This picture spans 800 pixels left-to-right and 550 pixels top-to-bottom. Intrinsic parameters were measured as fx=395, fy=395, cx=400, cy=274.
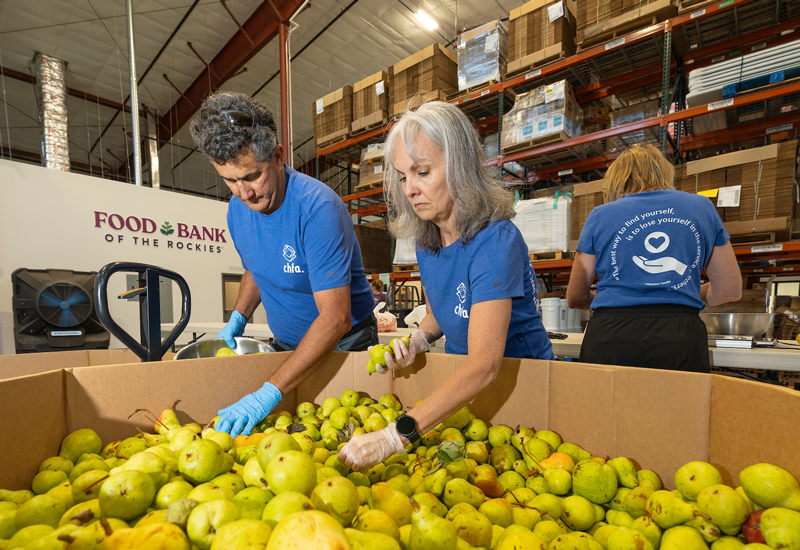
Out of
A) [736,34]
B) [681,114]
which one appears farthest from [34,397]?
[736,34]

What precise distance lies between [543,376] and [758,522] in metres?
0.54

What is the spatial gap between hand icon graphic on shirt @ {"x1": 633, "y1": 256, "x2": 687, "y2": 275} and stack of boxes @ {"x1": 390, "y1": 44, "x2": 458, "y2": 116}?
350 centimetres

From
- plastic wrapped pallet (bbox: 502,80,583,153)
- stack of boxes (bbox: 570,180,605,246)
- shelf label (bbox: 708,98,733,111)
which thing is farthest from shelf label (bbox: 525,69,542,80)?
shelf label (bbox: 708,98,733,111)

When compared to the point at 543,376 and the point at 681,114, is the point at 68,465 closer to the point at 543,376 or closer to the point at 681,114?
the point at 543,376

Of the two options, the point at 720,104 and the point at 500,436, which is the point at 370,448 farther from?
the point at 720,104

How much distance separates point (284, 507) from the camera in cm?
62

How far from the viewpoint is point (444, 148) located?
1.29m

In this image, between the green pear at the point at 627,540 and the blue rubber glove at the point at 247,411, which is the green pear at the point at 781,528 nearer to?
the green pear at the point at 627,540

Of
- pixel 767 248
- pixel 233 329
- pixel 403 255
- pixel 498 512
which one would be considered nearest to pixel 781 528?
pixel 498 512

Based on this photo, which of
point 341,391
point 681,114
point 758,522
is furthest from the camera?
point 681,114

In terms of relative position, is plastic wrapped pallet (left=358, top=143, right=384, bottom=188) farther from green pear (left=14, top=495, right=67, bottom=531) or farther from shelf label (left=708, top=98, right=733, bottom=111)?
green pear (left=14, top=495, right=67, bottom=531)

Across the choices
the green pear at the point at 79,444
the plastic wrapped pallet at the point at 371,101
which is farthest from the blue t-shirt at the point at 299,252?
the plastic wrapped pallet at the point at 371,101

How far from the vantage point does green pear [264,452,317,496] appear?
692 millimetres

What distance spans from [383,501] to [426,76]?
498cm
